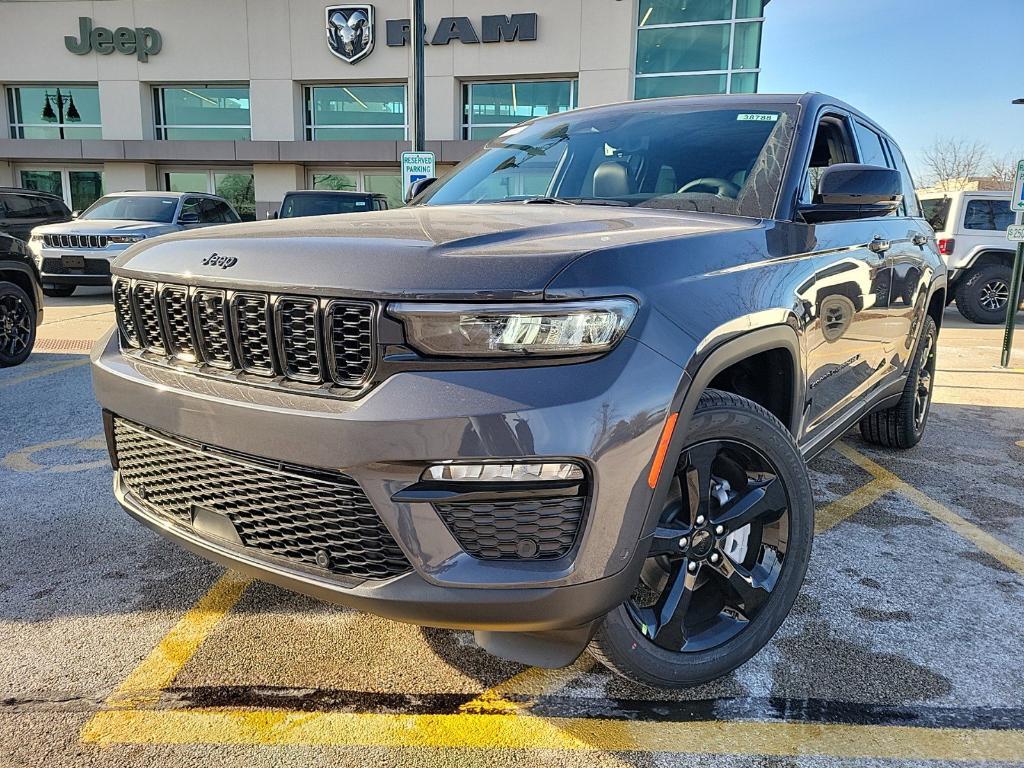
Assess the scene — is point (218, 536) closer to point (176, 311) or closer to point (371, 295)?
point (176, 311)

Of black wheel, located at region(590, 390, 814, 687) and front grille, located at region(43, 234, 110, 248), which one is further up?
front grille, located at region(43, 234, 110, 248)

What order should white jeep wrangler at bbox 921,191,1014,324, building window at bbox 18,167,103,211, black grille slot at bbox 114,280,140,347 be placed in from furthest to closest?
building window at bbox 18,167,103,211 → white jeep wrangler at bbox 921,191,1014,324 → black grille slot at bbox 114,280,140,347

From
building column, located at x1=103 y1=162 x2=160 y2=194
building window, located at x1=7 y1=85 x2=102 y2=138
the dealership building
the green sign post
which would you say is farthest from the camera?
building window, located at x1=7 y1=85 x2=102 y2=138

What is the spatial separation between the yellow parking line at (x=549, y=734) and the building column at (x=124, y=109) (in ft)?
79.3

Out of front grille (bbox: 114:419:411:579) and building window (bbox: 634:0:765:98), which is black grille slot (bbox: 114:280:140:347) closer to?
front grille (bbox: 114:419:411:579)

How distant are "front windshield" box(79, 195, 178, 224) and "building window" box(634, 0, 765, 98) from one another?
11.8 meters

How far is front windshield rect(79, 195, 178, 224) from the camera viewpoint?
1215cm

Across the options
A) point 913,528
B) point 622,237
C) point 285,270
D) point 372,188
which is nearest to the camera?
point 285,270

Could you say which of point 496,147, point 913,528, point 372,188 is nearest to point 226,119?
point 372,188

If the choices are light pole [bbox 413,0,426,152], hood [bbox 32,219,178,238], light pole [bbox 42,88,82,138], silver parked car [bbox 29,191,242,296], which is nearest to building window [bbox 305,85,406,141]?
light pole [bbox 42,88,82,138]

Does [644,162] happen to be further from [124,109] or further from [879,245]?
[124,109]

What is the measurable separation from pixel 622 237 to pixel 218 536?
1.36 metres

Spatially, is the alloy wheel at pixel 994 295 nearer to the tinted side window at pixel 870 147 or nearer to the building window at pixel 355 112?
the tinted side window at pixel 870 147

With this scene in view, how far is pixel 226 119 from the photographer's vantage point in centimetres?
2272
